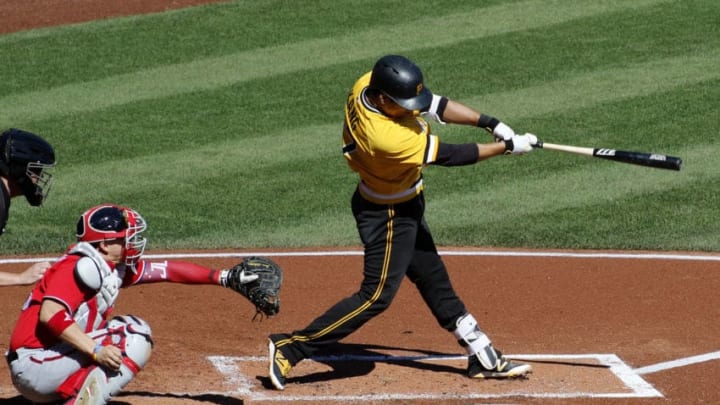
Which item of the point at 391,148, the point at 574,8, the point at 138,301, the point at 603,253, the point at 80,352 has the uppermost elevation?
the point at 574,8

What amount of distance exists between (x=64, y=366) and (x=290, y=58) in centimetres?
920

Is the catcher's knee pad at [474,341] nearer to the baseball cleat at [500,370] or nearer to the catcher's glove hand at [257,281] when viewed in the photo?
the baseball cleat at [500,370]

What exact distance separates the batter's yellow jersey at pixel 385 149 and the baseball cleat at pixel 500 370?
1.04 m

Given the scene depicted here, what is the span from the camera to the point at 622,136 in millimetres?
11867

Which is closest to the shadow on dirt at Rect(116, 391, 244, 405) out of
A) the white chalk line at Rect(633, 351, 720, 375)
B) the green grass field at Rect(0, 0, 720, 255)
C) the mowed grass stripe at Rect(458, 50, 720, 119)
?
the white chalk line at Rect(633, 351, 720, 375)

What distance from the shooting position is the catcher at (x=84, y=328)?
5.31 m

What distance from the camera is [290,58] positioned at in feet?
46.9

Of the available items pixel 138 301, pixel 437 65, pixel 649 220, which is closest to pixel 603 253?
pixel 649 220

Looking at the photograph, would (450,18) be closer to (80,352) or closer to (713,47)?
(713,47)

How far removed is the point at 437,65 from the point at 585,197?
3.85 metres

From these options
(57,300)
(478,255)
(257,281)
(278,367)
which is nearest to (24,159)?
(57,300)

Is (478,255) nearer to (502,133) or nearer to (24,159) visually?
(502,133)

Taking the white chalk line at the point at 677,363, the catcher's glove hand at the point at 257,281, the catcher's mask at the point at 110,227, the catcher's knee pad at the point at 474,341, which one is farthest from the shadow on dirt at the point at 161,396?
the white chalk line at the point at 677,363

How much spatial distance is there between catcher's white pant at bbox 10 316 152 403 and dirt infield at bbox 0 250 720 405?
78 centimetres
